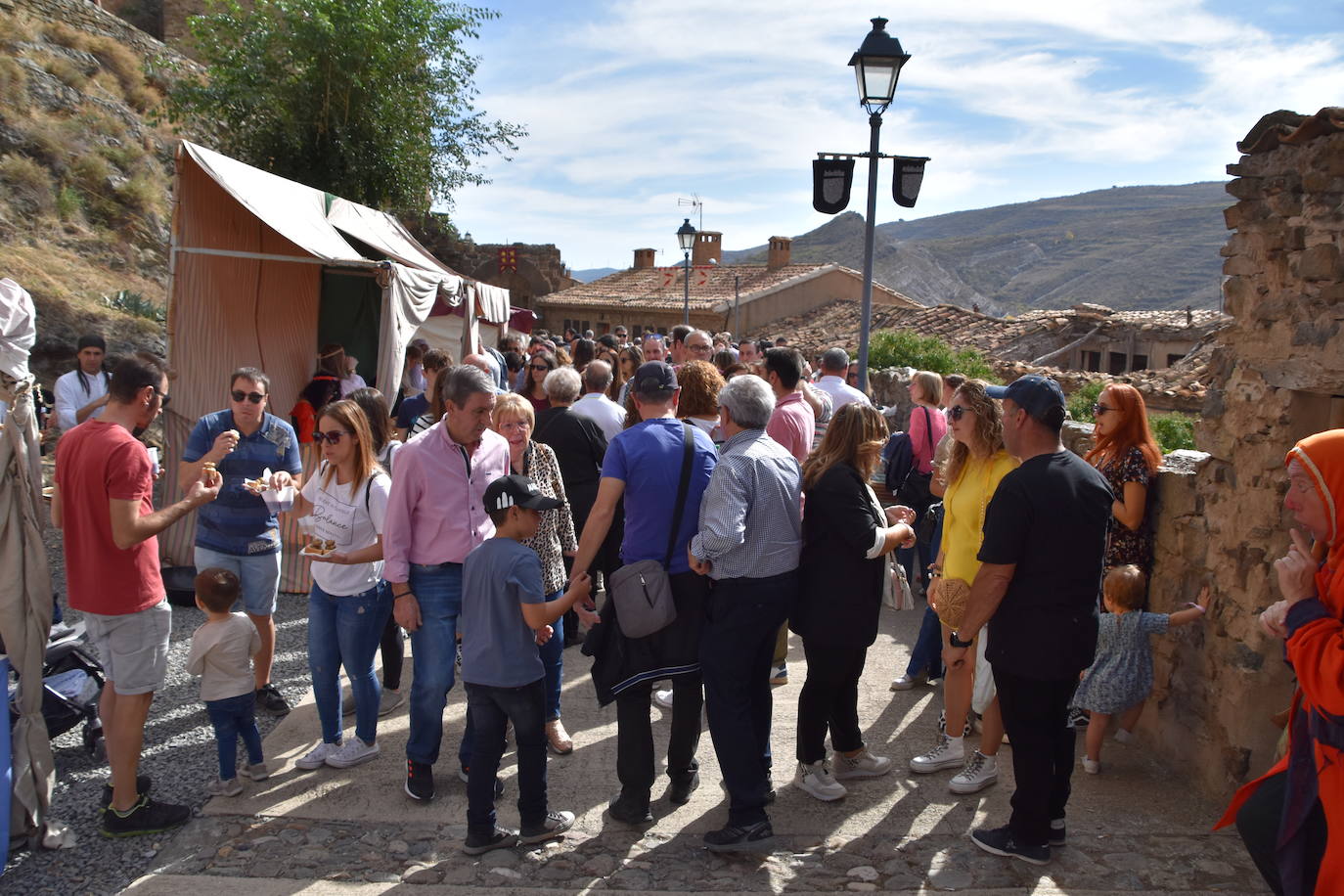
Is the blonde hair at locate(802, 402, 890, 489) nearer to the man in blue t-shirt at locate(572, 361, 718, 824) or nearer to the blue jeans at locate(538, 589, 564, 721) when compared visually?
the man in blue t-shirt at locate(572, 361, 718, 824)

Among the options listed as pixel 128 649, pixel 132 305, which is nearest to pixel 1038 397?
pixel 128 649

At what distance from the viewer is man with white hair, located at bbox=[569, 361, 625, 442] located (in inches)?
234

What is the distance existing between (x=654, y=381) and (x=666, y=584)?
886 mm

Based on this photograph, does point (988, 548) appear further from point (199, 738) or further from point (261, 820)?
point (199, 738)

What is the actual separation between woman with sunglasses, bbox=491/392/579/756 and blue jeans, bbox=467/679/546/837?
71 centimetres

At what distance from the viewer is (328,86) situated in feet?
57.1

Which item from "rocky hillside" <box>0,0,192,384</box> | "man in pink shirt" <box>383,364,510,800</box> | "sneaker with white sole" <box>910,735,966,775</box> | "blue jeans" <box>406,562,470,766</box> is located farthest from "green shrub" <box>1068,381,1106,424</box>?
"rocky hillside" <box>0,0,192,384</box>

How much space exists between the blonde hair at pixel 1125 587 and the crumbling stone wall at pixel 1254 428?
26 cm

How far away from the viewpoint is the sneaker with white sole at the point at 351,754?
172 inches

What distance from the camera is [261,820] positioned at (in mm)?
3904

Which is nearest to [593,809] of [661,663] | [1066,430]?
[661,663]

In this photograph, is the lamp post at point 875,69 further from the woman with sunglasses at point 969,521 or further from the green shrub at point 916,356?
the green shrub at point 916,356

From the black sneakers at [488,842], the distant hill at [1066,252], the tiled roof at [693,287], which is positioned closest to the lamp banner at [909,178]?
the black sneakers at [488,842]

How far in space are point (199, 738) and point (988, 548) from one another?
150 inches
